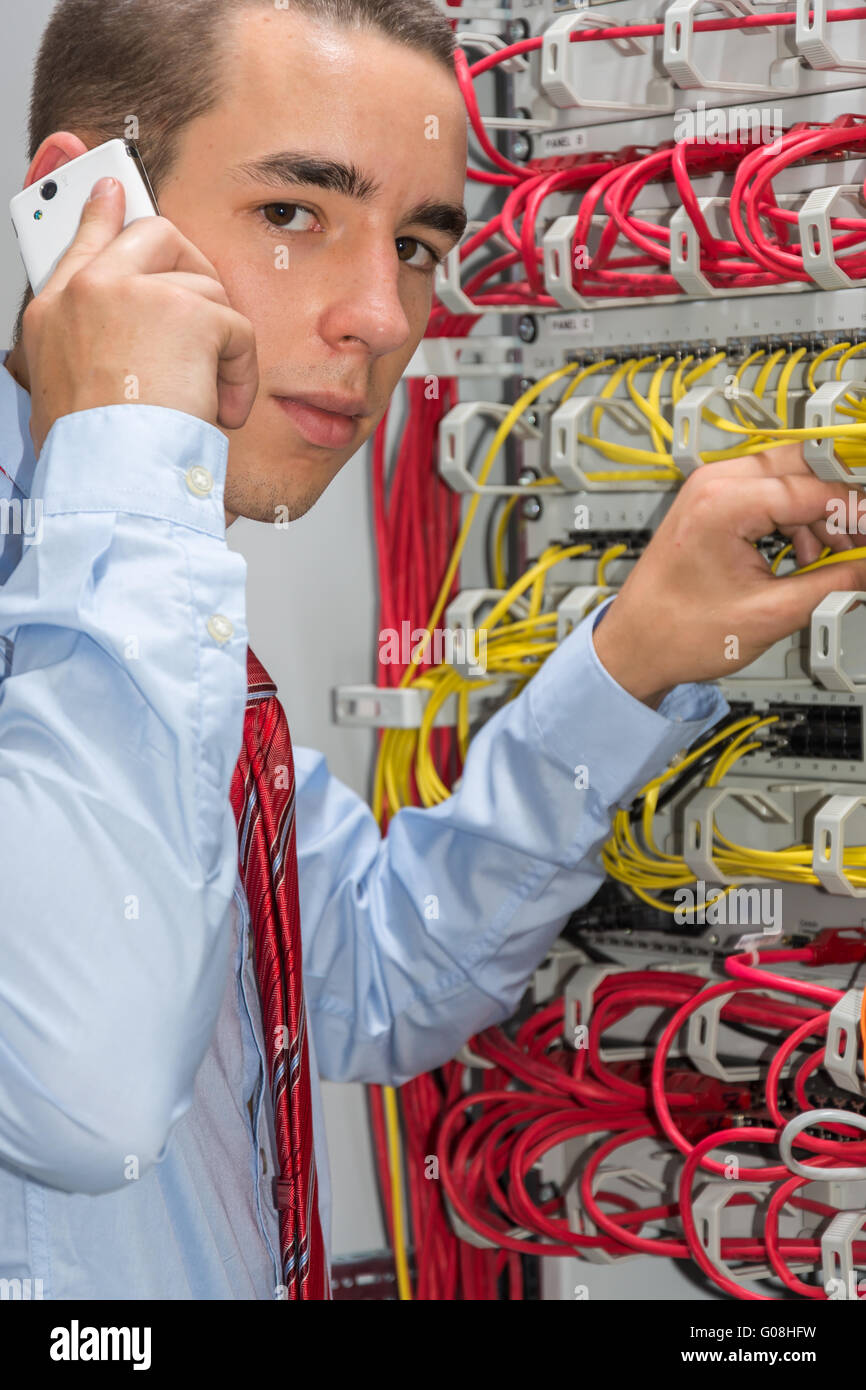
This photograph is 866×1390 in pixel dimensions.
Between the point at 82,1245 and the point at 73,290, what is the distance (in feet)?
1.94

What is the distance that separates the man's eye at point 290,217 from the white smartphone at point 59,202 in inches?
3.6

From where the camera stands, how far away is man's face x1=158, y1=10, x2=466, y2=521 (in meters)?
1.05

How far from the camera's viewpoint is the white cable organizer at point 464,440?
1.52m

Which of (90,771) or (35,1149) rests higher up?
(90,771)

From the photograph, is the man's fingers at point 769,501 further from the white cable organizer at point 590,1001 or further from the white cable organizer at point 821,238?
the white cable organizer at point 590,1001

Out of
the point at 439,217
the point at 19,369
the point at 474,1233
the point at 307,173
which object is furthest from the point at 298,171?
the point at 474,1233

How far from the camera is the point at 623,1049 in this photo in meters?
1.49

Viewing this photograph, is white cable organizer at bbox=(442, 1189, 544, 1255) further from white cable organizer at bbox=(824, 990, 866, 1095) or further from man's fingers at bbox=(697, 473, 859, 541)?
man's fingers at bbox=(697, 473, 859, 541)

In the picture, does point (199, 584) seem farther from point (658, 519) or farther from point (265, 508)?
point (658, 519)

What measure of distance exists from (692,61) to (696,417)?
12.1 inches

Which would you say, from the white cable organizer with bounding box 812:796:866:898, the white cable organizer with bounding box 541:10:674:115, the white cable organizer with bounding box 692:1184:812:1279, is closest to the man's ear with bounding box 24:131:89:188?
the white cable organizer with bounding box 541:10:674:115

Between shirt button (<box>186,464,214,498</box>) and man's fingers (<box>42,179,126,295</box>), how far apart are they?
13 cm

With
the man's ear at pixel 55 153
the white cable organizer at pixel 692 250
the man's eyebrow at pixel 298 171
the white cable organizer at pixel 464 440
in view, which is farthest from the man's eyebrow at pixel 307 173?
the white cable organizer at pixel 464 440

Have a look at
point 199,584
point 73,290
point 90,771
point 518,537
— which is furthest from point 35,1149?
point 518,537
